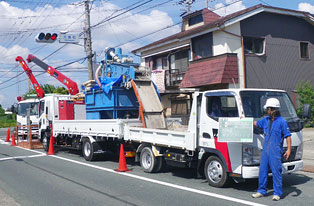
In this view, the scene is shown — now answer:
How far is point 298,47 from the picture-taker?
2192 centimetres

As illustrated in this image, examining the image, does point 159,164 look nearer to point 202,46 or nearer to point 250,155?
point 250,155

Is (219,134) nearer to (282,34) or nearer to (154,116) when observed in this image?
(154,116)

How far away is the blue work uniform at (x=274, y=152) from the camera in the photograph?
646 cm

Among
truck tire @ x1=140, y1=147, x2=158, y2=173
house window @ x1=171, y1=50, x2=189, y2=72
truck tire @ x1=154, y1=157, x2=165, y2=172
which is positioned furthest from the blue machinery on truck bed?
house window @ x1=171, y1=50, x2=189, y2=72

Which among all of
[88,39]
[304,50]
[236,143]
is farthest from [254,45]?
[236,143]

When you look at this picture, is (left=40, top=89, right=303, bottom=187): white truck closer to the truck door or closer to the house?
the truck door

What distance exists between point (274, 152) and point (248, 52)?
14.3 m

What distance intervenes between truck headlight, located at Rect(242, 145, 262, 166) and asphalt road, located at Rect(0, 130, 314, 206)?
676 mm

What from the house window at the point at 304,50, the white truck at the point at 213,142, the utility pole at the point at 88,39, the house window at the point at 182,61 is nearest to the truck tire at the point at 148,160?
the white truck at the point at 213,142

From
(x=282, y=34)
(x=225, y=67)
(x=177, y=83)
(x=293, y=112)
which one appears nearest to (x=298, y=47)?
(x=282, y=34)

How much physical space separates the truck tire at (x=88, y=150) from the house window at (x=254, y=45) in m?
11.3

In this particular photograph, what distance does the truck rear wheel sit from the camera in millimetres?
9418

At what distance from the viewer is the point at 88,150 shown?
12.5 meters

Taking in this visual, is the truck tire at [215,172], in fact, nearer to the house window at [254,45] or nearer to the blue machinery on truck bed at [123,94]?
the blue machinery on truck bed at [123,94]
